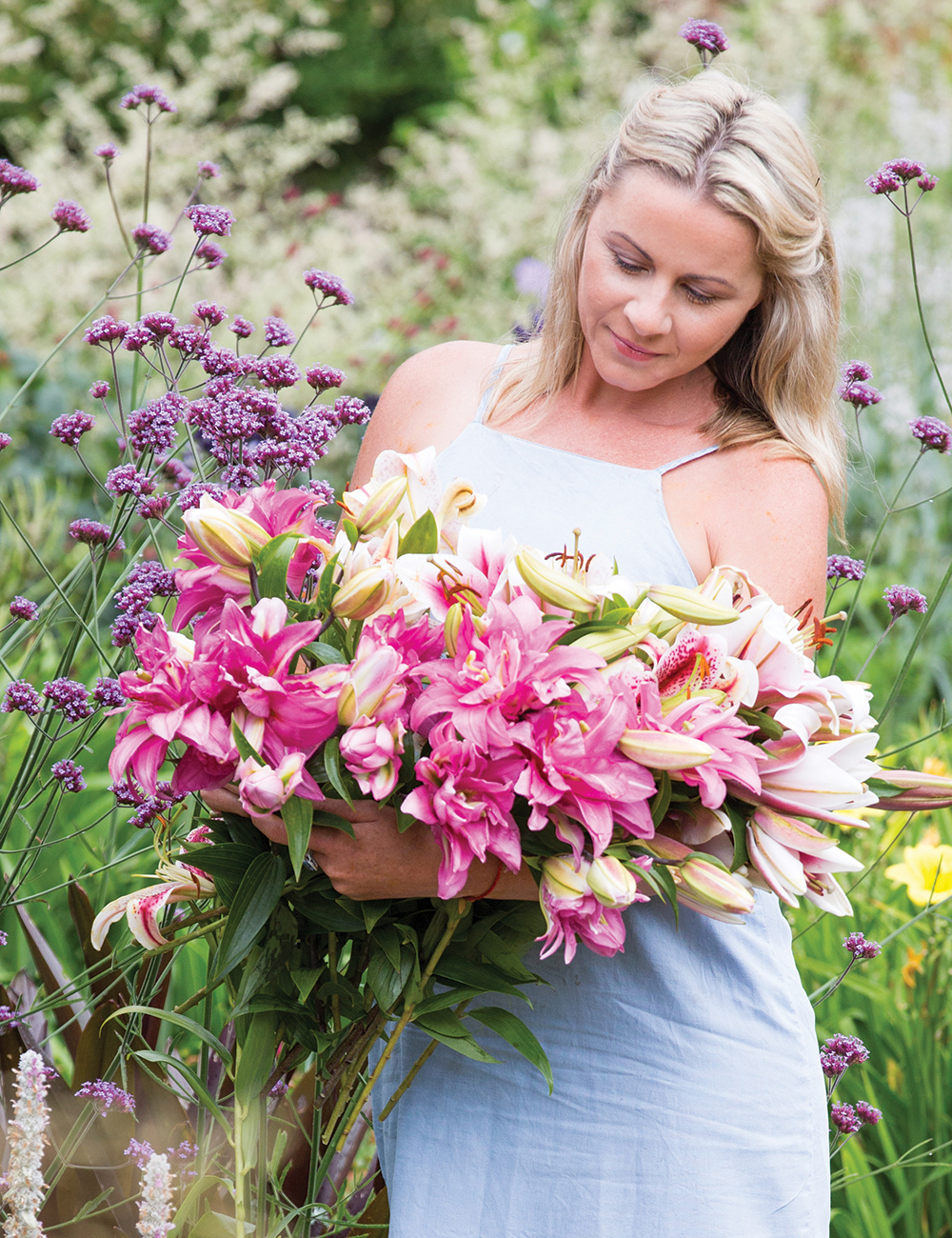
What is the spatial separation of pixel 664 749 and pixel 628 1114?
1.76 feet

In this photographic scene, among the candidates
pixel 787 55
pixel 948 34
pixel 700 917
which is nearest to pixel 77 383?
pixel 700 917

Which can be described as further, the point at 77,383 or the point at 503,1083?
the point at 77,383

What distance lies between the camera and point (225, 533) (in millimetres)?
991

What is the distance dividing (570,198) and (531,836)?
41.2 inches

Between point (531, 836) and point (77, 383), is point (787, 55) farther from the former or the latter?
point (531, 836)

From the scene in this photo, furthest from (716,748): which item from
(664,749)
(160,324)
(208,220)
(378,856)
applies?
(208,220)

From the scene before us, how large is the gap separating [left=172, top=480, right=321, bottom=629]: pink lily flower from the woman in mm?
169

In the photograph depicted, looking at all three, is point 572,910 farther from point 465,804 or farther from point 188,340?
point 188,340

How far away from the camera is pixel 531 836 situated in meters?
1.00

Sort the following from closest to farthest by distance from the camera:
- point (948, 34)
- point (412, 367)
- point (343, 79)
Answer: point (412, 367), point (948, 34), point (343, 79)

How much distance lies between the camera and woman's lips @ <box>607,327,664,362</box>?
1456 millimetres

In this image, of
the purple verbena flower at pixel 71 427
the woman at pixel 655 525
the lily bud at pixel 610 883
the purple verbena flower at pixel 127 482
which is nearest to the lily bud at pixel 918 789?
the woman at pixel 655 525

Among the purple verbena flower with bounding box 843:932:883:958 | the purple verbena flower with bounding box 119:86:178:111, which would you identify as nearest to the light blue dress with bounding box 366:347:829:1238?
the purple verbena flower with bounding box 843:932:883:958

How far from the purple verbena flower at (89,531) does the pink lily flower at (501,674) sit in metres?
0.65
